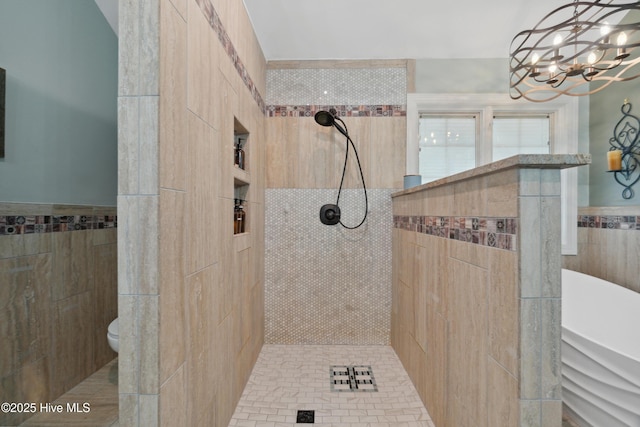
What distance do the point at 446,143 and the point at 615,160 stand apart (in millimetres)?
1087

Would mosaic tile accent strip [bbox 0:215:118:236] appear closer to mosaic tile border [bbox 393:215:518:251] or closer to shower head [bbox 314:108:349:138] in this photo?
shower head [bbox 314:108:349:138]

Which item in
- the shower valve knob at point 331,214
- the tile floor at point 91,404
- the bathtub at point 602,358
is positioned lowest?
the tile floor at point 91,404

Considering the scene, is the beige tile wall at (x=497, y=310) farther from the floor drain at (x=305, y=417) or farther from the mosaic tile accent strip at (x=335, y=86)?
the mosaic tile accent strip at (x=335, y=86)

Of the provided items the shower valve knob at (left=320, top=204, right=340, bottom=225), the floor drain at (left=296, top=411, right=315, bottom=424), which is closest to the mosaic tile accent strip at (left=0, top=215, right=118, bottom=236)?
the shower valve knob at (left=320, top=204, right=340, bottom=225)

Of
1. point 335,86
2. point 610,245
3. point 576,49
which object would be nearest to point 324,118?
point 335,86

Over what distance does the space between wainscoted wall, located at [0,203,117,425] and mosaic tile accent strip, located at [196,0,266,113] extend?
1.23 m

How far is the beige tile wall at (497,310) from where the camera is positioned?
2.77ft

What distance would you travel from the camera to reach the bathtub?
121cm

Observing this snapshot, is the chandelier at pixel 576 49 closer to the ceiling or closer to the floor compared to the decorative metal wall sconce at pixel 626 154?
closer to the ceiling

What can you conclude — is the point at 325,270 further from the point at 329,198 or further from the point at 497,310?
the point at 497,310

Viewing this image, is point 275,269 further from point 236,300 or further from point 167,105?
point 167,105

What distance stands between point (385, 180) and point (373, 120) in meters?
0.47

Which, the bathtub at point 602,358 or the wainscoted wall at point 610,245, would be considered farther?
the wainscoted wall at point 610,245

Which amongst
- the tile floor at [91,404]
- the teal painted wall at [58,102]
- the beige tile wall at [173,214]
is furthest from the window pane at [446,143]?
the tile floor at [91,404]
